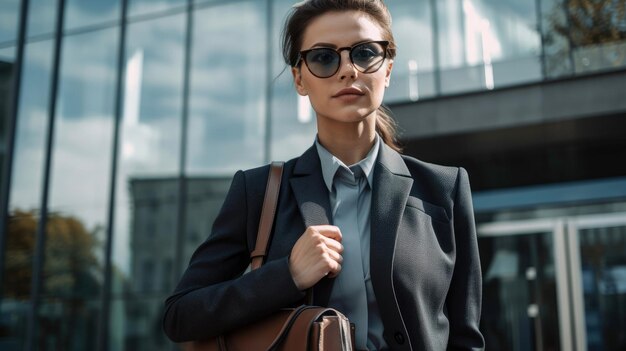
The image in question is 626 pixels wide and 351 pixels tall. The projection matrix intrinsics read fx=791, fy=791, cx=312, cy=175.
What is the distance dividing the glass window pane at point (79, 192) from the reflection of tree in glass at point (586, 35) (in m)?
6.55

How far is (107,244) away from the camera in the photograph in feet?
38.2

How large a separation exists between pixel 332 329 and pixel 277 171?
527mm

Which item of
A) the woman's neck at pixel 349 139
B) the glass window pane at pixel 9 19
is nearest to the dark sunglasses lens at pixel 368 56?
the woman's neck at pixel 349 139

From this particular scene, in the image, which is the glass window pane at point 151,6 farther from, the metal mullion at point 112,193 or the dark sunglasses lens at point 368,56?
the dark sunglasses lens at point 368,56

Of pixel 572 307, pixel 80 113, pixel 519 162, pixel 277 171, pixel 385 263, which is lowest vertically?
pixel 572 307

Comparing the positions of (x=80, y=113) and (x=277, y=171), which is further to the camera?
(x=80, y=113)

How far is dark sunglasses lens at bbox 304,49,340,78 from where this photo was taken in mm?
1803

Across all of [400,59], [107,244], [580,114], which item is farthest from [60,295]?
[580,114]

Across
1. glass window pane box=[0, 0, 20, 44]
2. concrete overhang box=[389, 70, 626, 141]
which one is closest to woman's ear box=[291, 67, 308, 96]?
concrete overhang box=[389, 70, 626, 141]

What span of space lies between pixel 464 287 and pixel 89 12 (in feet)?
38.5

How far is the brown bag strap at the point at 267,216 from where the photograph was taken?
1.81 metres

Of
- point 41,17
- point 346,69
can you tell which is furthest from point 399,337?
point 41,17

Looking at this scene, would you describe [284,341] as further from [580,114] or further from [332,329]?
[580,114]

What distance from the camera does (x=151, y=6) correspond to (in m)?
12.2
